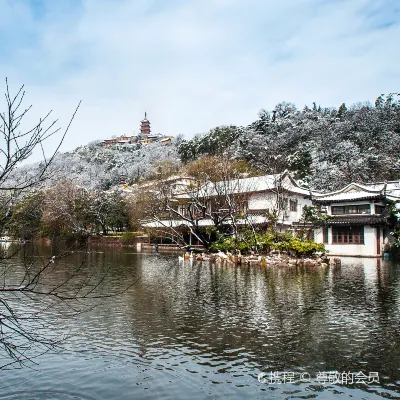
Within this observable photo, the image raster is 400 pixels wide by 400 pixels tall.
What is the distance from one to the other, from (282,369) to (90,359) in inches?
142

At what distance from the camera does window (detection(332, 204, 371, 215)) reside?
32.6 meters

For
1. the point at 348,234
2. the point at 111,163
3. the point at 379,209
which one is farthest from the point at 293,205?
the point at 111,163

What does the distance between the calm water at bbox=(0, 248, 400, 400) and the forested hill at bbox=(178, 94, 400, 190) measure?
1092 inches

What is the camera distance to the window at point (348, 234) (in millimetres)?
32438

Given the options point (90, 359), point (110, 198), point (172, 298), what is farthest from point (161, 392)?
point (110, 198)

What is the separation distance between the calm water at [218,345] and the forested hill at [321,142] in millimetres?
27746

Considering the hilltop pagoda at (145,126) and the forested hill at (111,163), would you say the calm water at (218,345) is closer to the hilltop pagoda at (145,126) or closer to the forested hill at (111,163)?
the forested hill at (111,163)

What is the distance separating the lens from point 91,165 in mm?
103812

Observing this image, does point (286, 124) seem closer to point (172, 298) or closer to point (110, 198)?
point (110, 198)

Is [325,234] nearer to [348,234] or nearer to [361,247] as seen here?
[348,234]

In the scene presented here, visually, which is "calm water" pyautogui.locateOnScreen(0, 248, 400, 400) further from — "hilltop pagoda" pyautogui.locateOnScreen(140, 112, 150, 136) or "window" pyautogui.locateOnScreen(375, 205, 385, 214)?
"hilltop pagoda" pyautogui.locateOnScreen(140, 112, 150, 136)

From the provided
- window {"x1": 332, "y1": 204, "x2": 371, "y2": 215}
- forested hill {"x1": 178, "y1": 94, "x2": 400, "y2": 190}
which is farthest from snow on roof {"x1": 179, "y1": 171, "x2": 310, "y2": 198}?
window {"x1": 332, "y1": 204, "x2": 371, "y2": 215}

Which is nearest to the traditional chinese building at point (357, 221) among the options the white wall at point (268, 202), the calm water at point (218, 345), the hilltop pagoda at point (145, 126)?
the white wall at point (268, 202)

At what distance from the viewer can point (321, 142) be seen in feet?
175
